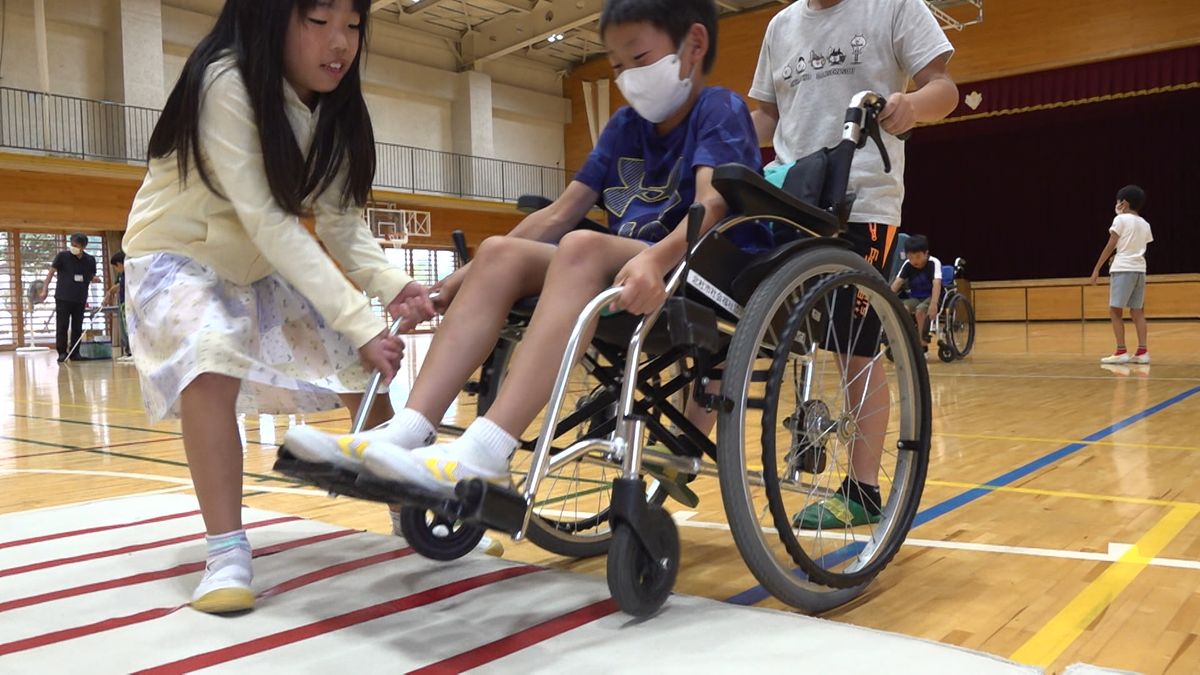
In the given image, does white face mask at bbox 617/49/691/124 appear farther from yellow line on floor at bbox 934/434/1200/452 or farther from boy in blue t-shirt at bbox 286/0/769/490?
yellow line on floor at bbox 934/434/1200/452

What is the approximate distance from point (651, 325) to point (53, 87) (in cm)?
1381

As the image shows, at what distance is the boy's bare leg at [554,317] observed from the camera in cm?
120

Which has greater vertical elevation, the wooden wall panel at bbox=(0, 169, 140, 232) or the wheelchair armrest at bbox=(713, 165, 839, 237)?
the wooden wall panel at bbox=(0, 169, 140, 232)

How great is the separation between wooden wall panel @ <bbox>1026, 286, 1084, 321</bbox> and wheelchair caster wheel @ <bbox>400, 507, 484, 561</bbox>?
1307 cm

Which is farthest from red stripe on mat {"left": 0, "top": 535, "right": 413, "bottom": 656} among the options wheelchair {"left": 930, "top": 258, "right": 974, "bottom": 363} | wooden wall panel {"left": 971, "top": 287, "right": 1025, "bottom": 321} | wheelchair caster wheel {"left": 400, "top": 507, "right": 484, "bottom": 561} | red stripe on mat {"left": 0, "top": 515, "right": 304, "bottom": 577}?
wooden wall panel {"left": 971, "top": 287, "right": 1025, "bottom": 321}

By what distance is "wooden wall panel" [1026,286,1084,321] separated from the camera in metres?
12.8

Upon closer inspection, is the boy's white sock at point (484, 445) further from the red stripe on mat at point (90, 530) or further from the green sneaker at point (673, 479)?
the red stripe on mat at point (90, 530)

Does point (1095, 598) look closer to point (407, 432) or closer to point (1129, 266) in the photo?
point (407, 432)

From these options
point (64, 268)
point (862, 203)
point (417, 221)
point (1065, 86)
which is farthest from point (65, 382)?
point (1065, 86)

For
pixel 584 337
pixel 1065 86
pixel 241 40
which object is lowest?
pixel 584 337

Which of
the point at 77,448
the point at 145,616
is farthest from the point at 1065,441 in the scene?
the point at 77,448

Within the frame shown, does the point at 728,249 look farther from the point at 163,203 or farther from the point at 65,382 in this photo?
the point at 65,382

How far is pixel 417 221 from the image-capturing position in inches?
616

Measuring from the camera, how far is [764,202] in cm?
135
